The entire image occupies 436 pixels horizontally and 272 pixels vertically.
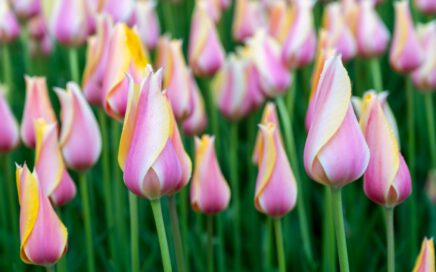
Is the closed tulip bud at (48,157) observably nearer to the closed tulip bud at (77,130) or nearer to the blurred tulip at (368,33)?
the closed tulip bud at (77,130)

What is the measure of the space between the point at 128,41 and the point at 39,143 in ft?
0.72

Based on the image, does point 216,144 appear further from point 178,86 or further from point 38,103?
point 38,103

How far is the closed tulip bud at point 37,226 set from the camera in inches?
45.1

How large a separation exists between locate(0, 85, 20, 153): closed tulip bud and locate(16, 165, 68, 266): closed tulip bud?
51 cm

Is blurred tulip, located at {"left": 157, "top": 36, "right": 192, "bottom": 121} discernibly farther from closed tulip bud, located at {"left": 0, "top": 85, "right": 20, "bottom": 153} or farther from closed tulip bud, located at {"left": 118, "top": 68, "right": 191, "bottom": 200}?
closed tulip bud, located at {"left": 118, "top": 68, "right": 191, "bottom": 200}

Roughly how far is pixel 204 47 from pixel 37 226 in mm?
881

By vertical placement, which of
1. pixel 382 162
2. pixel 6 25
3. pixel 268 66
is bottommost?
pixel 382 162

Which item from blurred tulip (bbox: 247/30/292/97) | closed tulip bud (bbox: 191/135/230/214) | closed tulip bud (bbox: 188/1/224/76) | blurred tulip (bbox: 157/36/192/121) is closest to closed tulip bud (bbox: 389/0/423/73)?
blurred tulip (bbox: 247/30/292/97)

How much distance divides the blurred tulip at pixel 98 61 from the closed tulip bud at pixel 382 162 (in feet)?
1.78

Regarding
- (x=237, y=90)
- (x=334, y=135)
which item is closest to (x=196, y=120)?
(x=237, y=90)

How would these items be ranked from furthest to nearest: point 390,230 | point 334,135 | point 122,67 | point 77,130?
point 77,130, point 122,67, point 390,230, point 334,135

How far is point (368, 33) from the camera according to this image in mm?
2068

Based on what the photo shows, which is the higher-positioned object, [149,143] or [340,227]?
[149,143]

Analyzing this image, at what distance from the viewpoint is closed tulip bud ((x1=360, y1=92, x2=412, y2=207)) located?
1.16 m
